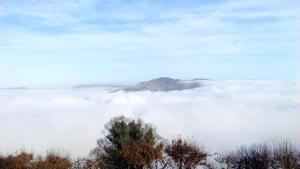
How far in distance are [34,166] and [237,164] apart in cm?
2032

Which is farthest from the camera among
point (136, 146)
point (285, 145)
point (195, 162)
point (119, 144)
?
point (119, 144)

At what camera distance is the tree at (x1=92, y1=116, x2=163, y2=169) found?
221 feet

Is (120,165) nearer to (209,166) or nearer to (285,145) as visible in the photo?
(209,166)

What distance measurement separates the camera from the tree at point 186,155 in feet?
213

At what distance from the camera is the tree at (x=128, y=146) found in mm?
67500

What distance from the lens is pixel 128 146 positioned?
72.4 meters

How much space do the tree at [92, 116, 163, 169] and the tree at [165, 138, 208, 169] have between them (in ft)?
5.68

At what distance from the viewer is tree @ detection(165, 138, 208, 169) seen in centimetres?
6481

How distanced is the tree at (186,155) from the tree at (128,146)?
1.73 m

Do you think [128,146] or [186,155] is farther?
[128,146]

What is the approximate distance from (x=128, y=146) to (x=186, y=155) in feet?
30.5

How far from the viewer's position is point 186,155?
215 feet

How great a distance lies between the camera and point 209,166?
64.9 m

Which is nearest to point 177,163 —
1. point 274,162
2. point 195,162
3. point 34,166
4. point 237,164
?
point 195,162
